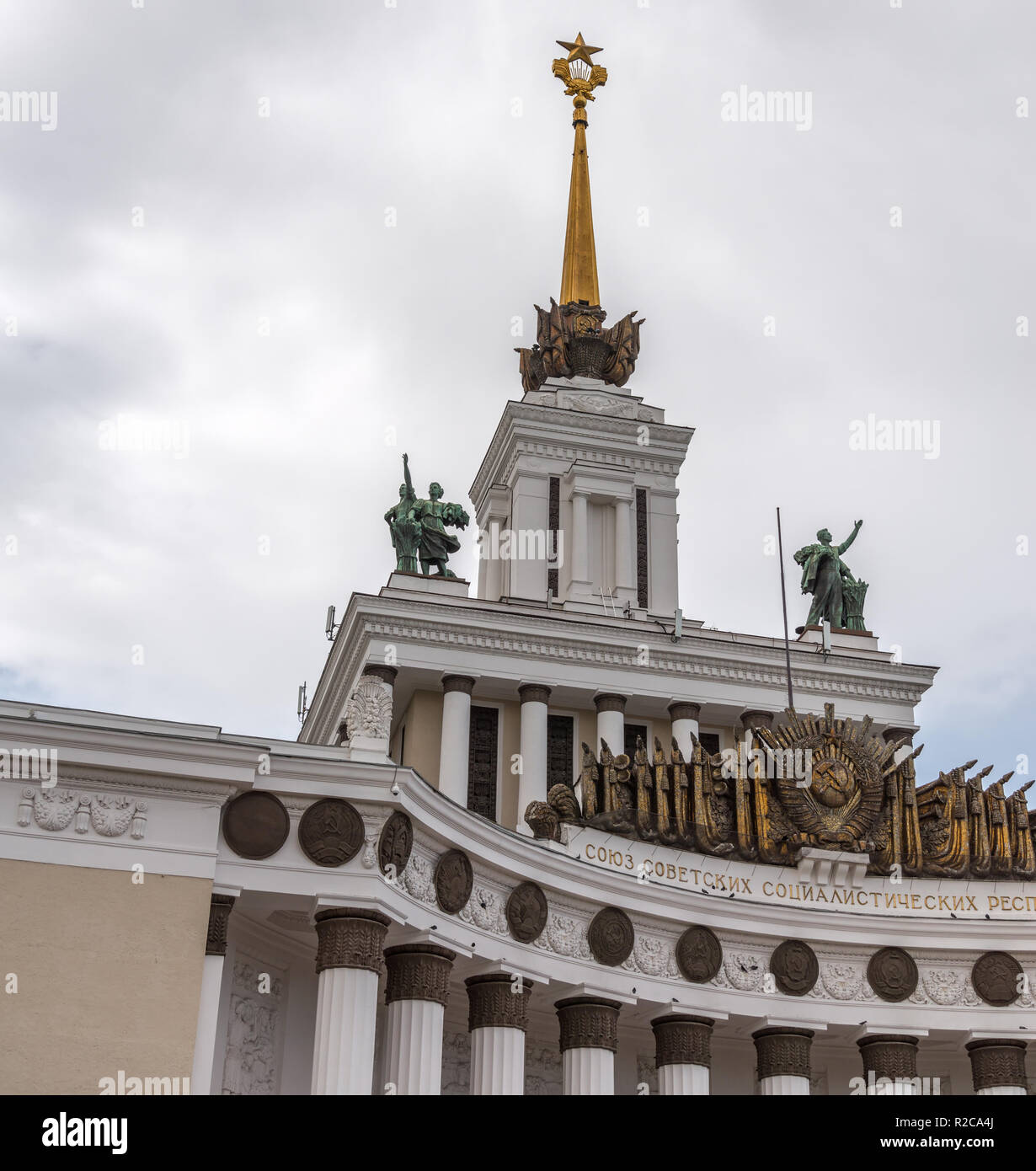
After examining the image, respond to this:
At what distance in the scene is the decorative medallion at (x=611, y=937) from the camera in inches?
945

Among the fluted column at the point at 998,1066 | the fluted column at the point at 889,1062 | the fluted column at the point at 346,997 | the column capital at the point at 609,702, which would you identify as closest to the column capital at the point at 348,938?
the fluted column at the point at 346,997

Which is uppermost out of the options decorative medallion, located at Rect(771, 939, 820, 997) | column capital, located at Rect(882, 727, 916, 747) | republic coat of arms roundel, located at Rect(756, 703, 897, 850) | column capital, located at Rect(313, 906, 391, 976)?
column capital, located at Rect(882, 727, 916, 747)

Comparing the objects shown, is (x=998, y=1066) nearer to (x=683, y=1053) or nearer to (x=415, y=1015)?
(x=683, y=1053)

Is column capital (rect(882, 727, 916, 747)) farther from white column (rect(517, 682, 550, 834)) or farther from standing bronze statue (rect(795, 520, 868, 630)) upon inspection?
white column (rect(517, 682, 550, 834))

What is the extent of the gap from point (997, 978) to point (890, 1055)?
2.45 meters

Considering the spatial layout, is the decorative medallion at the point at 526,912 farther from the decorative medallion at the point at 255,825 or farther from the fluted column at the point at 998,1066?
the fluted column at the point at 998,1066

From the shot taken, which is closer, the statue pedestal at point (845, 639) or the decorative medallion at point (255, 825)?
the decorative medallion at point (255, 825)

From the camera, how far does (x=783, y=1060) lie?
83.6 feet

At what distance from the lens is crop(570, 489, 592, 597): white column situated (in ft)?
128

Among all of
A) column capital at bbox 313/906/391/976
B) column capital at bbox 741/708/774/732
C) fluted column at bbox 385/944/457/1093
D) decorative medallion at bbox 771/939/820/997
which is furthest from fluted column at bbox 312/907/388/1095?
column capital at bbox 741/708/774/732

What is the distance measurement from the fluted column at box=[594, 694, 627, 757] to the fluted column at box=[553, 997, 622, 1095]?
1112 centimetres

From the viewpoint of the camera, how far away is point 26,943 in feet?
57.7

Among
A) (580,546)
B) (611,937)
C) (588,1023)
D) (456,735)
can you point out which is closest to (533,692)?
(456,735)

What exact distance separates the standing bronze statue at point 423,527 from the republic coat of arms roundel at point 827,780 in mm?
11637
